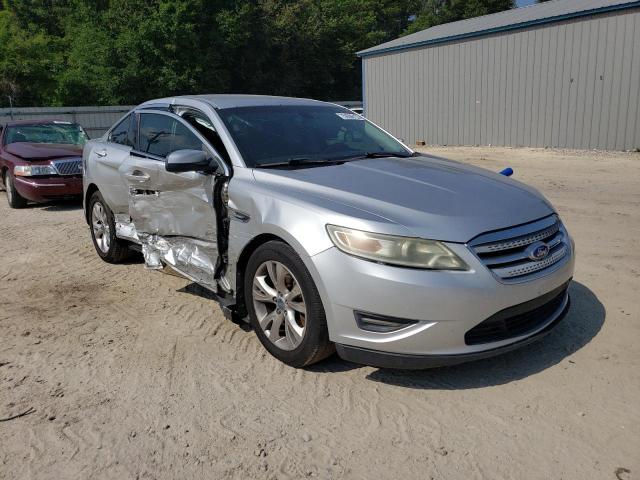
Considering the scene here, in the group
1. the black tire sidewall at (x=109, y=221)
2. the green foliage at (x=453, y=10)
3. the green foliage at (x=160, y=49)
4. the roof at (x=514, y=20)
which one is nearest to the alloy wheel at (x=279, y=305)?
the black tire sidewall at (x=109, y=221)

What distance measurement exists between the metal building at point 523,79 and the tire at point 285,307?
50.8 feet

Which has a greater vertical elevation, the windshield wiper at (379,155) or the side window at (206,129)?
the side window at (206,129)

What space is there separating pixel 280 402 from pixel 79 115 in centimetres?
2533

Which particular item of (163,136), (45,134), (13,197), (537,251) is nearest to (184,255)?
(163,136)

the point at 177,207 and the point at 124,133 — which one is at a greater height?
the point at 124,133

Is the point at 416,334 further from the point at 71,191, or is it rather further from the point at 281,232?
the point at 71,191

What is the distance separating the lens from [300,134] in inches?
175

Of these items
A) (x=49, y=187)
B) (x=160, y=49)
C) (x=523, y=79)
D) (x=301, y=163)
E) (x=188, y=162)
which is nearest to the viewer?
(x=188, y=162)

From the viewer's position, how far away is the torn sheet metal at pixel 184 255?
4227 millimetres

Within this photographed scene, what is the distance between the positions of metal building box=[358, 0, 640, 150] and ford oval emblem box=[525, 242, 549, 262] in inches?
581

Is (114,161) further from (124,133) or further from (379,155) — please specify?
(379,155)

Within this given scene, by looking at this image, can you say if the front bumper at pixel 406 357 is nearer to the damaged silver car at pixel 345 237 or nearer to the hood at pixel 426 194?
the damaged silver car at pixel 345 237

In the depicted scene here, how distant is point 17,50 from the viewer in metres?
31.8

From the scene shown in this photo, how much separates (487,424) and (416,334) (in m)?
0.56
